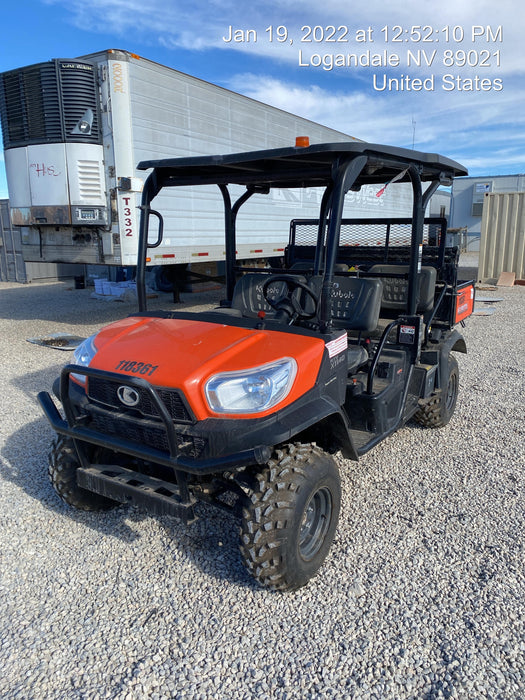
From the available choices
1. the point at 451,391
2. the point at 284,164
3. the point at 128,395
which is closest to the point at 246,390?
the point at 128,395

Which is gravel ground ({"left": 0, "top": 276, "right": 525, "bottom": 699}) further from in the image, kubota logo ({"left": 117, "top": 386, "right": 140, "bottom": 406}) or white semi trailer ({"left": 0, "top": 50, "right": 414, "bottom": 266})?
white semi trailer ({"left": 0, "top": 50, "right": 414, "bottom": 266})

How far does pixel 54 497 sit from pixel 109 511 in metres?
0.43

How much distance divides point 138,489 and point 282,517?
0.67m

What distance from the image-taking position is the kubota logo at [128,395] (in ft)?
7.89

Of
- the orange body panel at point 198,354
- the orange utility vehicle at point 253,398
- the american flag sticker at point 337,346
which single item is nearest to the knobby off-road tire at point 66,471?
the orange utility vehicle at point 253,398

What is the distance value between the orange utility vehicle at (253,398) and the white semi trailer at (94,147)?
14.4 feet

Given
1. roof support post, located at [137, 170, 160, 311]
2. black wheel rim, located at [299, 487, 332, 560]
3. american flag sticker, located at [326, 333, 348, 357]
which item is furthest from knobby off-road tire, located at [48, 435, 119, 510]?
american flag sticker, located at [326, 333, 348, 357]

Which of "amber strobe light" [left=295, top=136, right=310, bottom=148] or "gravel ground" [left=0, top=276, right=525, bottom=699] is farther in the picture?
"amber strobe light" [left=295, top=136, right=310, bottom=148]

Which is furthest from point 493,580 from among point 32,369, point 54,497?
point 32,369

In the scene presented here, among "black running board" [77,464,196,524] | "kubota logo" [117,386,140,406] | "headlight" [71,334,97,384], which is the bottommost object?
"black running board" [77,464,196,524]

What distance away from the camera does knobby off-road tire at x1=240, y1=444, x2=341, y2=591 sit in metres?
2.27

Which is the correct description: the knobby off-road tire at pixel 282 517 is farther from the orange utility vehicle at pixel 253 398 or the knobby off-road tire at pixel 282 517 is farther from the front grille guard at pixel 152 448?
the front grille guard at pixel 152 448

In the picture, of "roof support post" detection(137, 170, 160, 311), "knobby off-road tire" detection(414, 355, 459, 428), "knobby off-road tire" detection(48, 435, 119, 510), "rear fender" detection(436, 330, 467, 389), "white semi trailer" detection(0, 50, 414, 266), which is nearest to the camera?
"knobby off-road tire" detection(48, 435, 119, 510)

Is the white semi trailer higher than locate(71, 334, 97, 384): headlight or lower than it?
higher
